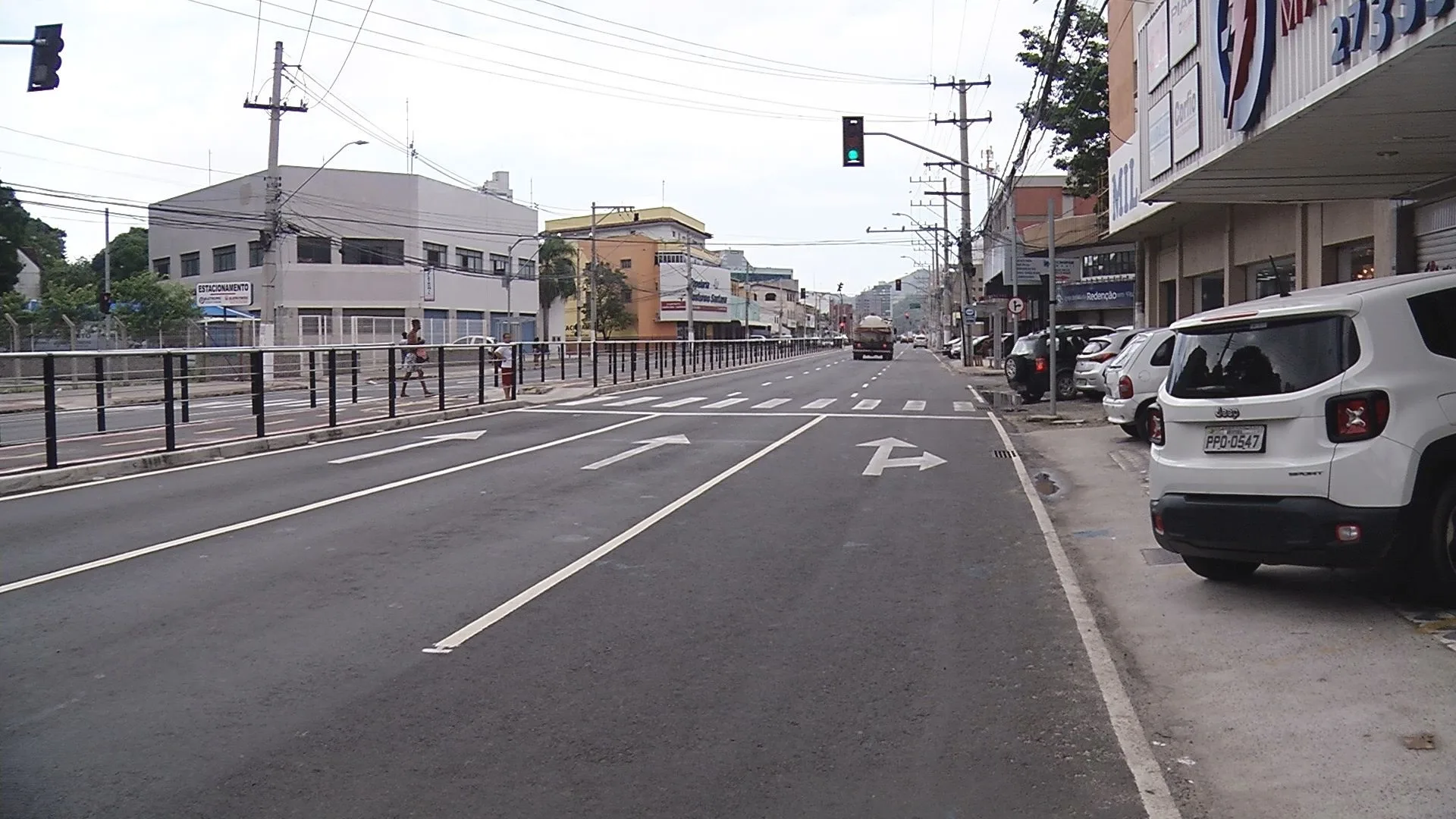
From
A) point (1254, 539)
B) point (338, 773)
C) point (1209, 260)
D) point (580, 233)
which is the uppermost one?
point (580, 233)

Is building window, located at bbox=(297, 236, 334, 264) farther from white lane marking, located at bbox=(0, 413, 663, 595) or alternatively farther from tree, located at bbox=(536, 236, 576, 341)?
white lane marking, located at bbox=(0, 413, 663, 595)

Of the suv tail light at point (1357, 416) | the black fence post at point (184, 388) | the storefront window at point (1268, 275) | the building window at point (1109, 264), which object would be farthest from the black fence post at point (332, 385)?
the building window at point (1109, 264)

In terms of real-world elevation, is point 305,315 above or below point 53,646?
above

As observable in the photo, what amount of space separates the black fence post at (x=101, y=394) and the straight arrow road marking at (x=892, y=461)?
9771 millimetres

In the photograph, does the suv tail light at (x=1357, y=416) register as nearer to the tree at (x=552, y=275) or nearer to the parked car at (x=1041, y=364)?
the parked car at (x=1041, y=364)

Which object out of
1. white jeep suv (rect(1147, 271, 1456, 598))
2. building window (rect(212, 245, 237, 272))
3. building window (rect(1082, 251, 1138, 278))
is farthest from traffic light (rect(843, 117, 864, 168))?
building window (rect(212, 245, 237, 272))

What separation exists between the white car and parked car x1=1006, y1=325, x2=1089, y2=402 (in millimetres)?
9508

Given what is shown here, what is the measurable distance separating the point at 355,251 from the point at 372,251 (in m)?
0.83

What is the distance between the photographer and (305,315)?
57.2 m

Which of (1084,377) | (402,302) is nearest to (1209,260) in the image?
(1084,377)

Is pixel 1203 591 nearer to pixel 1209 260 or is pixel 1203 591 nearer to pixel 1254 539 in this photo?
pixel 1254 539

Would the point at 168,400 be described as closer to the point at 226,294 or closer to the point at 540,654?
the point at 540,654

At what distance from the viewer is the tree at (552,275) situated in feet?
274

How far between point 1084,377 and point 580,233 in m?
94.1
